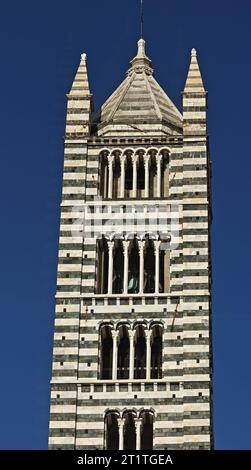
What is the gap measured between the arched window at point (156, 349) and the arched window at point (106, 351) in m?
1.03

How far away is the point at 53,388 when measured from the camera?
32.6m

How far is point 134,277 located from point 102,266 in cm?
85

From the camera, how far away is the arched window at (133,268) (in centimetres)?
3425

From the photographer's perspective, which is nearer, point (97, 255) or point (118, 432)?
point (118, 432)

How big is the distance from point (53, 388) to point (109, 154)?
22.2 ft

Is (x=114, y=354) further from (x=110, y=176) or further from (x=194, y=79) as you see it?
(x=194, y=79)

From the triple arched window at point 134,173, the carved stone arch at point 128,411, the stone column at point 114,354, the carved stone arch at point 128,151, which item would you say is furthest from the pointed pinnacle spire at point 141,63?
the carved stone arch at point 128,411

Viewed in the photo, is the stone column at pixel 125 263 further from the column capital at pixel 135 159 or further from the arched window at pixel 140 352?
the column capital at pixel 135 159

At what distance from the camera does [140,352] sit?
110 feet

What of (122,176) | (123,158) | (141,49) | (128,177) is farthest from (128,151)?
(141,49)

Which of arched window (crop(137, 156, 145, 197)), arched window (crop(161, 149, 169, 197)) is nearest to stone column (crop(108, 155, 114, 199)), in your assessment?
arched window (crop(137, 156, 145, 197))

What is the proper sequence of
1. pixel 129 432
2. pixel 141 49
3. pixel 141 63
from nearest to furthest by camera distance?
pixel 129 432
pixel 141 63
pixel 141 49
